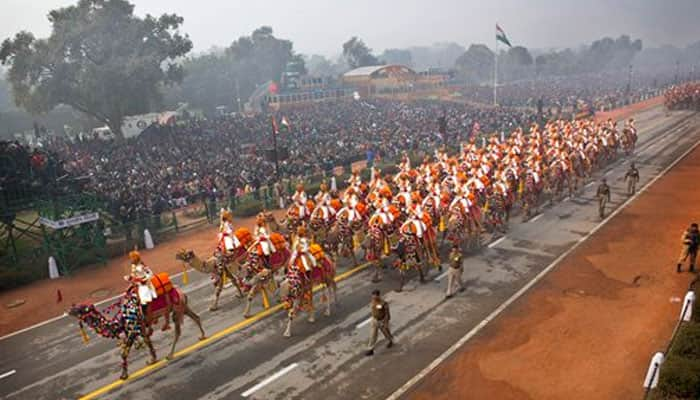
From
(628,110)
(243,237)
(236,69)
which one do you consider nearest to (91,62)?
(243,237)

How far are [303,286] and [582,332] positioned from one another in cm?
692

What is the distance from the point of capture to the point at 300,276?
1277cm

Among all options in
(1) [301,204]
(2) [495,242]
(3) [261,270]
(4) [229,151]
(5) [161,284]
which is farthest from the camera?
(4) [229,151]

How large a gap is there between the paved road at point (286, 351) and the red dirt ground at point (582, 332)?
82 cm

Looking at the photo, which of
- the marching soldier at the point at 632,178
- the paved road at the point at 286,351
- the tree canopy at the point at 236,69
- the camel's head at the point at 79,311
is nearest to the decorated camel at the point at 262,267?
the paved road at the point at 286,351

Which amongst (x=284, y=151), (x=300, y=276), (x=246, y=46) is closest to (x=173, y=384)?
(x=300, y=276)

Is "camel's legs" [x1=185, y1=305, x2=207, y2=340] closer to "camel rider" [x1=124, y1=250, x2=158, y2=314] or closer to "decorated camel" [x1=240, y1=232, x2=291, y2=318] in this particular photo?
"camel rider" [x1=124, y1=250, x2=158, y2=314]

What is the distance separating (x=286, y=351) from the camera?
12.1m

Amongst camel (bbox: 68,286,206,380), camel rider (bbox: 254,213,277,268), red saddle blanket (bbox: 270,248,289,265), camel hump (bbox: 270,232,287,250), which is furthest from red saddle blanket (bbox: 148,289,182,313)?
camel hump (bbox: 270,232,287,250)

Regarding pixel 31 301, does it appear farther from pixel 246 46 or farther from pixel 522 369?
pixel 246 46

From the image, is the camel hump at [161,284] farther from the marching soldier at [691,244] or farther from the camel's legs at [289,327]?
the marching soldier at [691,244]

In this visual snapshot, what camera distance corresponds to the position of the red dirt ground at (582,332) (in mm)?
10164

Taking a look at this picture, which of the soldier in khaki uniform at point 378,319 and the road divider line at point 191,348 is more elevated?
the soldier in khaki uniform at point 378,319

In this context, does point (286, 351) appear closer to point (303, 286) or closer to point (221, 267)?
point (303, 286)
